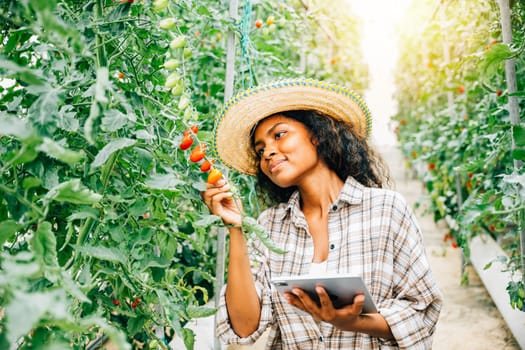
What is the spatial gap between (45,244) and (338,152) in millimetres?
1001

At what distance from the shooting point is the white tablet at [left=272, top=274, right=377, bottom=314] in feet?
3.15

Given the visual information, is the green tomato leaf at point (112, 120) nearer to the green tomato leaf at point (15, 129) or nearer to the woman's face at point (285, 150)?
the green tomato leaf at point (15, 129)

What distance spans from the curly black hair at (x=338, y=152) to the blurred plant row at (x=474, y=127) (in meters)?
0.32

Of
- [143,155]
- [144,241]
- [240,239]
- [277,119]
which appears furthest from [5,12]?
[277,119]

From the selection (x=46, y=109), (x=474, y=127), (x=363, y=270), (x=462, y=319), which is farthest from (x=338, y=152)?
(x=462, y=319)

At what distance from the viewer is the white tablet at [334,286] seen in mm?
960

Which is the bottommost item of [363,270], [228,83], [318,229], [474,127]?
[363,270]

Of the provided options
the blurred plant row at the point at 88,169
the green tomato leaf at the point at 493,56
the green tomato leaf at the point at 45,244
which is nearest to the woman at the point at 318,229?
the blurred plant row at the point at 88,169

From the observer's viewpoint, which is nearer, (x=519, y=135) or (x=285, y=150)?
(x=519, y=135)

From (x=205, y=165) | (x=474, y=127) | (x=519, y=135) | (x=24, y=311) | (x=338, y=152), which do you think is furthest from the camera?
(x=474, y=127)

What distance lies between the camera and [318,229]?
1401mm

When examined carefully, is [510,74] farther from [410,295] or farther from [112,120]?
[112,120]

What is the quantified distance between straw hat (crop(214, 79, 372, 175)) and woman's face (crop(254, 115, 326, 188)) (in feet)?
0.12

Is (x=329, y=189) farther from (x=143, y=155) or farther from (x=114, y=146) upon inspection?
(x=114, y=146)
